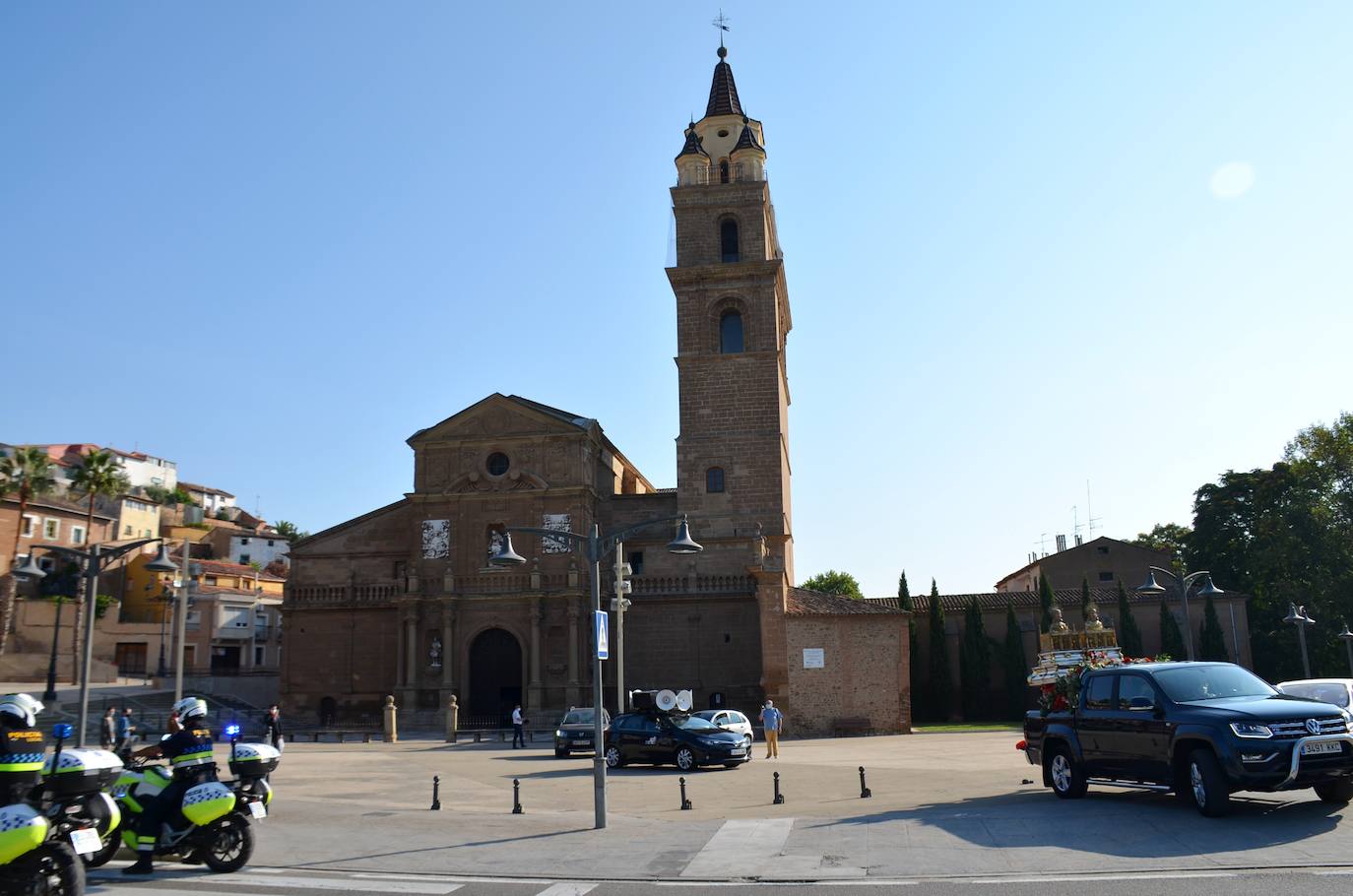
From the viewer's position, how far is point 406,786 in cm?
2283

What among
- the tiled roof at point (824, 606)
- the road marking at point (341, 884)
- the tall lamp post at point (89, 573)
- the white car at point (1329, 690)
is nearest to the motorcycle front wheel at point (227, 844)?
the road marking at point (341, 884)

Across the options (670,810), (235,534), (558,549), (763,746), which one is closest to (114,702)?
(558,549)

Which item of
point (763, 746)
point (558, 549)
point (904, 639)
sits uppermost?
point (558, 549)

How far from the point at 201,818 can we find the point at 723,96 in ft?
149

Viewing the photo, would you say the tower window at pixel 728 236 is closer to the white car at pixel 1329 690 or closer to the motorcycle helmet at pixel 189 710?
the white car at pixel 1329 690

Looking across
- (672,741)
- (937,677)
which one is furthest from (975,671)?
(672,741)

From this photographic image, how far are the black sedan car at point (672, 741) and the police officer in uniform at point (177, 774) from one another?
14310 millimetres

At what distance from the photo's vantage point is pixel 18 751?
991 cm

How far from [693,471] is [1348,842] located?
36423 mm

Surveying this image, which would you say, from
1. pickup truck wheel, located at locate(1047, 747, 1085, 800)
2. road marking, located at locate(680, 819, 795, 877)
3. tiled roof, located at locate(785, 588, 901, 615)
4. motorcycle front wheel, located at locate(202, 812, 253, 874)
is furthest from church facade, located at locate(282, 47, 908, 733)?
motorcycle front wheel, located at locate(202, 812, 253, 874)

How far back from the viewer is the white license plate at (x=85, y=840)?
32.6 feet

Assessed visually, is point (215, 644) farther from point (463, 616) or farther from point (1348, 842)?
point (1348, 842)

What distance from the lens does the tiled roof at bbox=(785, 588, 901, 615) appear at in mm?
39938

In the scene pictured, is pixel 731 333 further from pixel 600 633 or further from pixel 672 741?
pixel 600 633
